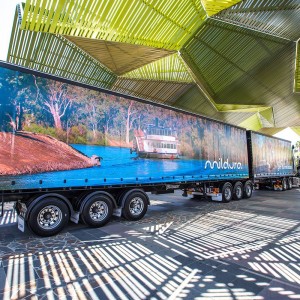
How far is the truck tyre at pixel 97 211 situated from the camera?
7.41m

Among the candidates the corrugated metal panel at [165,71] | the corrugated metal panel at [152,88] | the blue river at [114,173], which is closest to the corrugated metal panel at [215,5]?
the corrugated metal panel at [165,71]

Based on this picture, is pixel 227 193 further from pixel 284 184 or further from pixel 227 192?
pixel 284 184

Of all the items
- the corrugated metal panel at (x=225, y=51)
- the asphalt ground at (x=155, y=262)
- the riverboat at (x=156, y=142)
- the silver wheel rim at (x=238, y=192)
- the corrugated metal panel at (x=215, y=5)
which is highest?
the corrugated metal panel at (x=225, y=51)

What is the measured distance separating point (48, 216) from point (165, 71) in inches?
841

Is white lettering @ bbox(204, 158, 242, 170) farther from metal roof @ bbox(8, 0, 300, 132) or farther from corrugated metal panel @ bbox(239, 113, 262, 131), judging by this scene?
corrugated metal panel @ bbox(239, 113, 262, 131)

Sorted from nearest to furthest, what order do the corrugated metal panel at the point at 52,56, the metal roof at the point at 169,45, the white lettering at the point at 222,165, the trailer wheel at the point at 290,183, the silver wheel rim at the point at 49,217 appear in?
the silver wheel rim at the point at 49,217, the white lettering at the point at 222,165, the metal roof at the point at 169,45, the corrugated metal panel at the point at 52,56, the trailer wheel at the point at 290,183

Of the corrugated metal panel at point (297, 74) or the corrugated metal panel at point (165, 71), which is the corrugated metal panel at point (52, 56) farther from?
the corrugated metal panel at point (297, 74)

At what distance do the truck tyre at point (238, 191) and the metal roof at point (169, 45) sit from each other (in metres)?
10.5

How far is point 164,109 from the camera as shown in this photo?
32.4 feet

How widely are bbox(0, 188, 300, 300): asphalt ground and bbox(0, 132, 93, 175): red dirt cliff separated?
1885mm

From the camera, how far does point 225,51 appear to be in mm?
21109

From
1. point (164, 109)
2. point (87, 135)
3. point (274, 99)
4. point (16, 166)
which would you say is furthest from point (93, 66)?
point (274, 99)

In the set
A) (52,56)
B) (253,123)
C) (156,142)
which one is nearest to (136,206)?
(156,142)

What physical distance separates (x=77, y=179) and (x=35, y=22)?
1127cm
